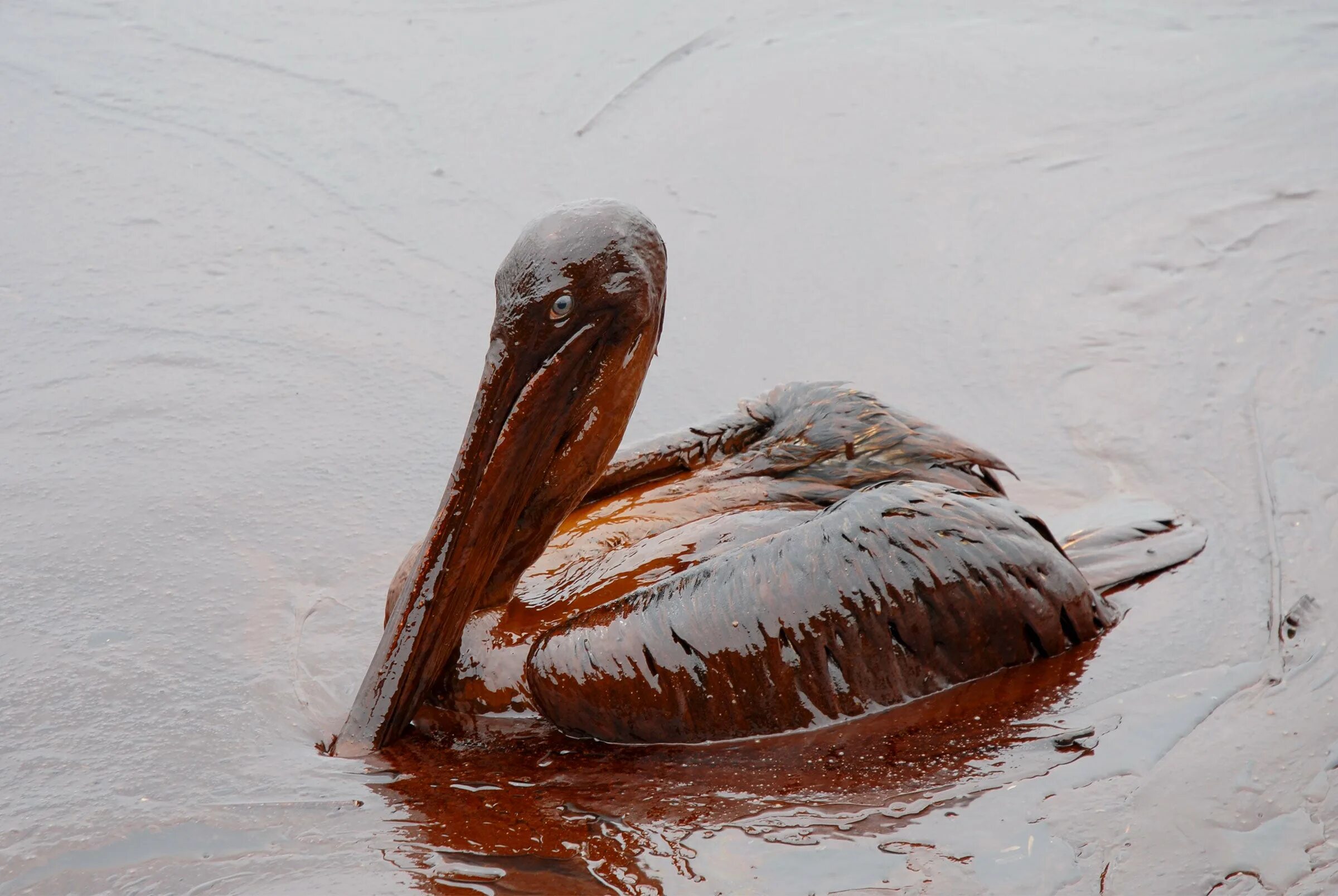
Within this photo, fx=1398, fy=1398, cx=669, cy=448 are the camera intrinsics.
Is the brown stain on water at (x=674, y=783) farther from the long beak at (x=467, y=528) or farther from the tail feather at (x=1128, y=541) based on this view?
the tail feather at (x=1128, y=541)

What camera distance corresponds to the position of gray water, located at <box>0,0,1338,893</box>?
2.46 metres

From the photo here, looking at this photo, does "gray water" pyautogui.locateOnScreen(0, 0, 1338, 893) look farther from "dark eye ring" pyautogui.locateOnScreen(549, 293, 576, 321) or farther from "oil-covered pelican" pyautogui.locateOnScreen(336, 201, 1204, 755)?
"dark eye ring" pyautogui.locateOnScreen(549, 293, 576, 321)

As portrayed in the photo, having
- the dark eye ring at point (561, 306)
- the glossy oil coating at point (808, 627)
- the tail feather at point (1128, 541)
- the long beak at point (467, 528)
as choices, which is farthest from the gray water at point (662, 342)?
the dark eye ring at point (561, 306)

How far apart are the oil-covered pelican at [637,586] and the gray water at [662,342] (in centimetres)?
26

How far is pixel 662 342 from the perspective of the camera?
4391 mm

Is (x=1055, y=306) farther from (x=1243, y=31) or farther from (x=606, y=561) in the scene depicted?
(x=1243, y=31)

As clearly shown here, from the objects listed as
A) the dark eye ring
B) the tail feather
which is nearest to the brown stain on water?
the tail feather

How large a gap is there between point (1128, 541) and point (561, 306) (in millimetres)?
1503

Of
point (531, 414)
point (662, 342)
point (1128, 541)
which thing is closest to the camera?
point (531, 414)

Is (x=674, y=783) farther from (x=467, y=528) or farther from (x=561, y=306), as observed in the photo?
(x=561, y=306)

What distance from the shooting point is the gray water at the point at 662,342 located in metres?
2.46

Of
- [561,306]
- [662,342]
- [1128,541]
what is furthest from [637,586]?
[662,342]

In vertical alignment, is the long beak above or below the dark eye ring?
below

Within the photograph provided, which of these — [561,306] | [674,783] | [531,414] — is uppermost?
[561,306]
